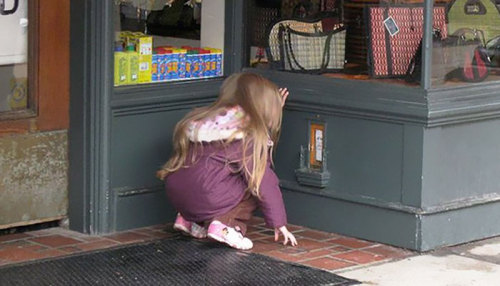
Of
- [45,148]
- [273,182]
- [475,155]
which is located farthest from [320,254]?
[45,148]

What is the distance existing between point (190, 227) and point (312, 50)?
129 cm

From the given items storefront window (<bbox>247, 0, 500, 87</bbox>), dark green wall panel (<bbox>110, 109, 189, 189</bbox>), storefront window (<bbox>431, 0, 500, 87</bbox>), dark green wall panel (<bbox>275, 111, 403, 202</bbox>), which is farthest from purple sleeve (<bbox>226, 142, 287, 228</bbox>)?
storefront window (<bbox>431, 0, 500, 87</bbox>)

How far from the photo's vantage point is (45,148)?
6.68 meters

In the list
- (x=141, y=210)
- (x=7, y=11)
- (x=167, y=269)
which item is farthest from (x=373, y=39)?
(x=7, y=11)

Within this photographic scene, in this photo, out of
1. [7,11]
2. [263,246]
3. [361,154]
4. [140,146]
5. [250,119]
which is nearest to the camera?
[250,119]

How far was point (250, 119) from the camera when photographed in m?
6.32

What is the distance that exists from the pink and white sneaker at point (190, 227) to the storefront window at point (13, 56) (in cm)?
107

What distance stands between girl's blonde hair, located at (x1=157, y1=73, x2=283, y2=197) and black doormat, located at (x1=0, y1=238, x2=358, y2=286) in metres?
A: 0.42

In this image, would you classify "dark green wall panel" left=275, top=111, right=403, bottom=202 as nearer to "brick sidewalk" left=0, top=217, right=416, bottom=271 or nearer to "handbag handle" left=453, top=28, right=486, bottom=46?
"brick sidewalk" left=0, top=217, right=416, bottom=271

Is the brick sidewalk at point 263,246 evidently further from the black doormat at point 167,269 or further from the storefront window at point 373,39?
the storefront window at point 373,39

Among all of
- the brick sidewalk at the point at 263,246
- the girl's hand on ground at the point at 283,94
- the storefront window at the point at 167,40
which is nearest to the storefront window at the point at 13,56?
the storefront window at the point at 167,40

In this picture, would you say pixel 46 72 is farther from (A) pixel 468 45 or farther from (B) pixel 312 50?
(A) pixel 468 45

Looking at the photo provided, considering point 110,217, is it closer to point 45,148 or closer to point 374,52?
point 45,148

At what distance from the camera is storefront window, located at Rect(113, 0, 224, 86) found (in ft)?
22.1
